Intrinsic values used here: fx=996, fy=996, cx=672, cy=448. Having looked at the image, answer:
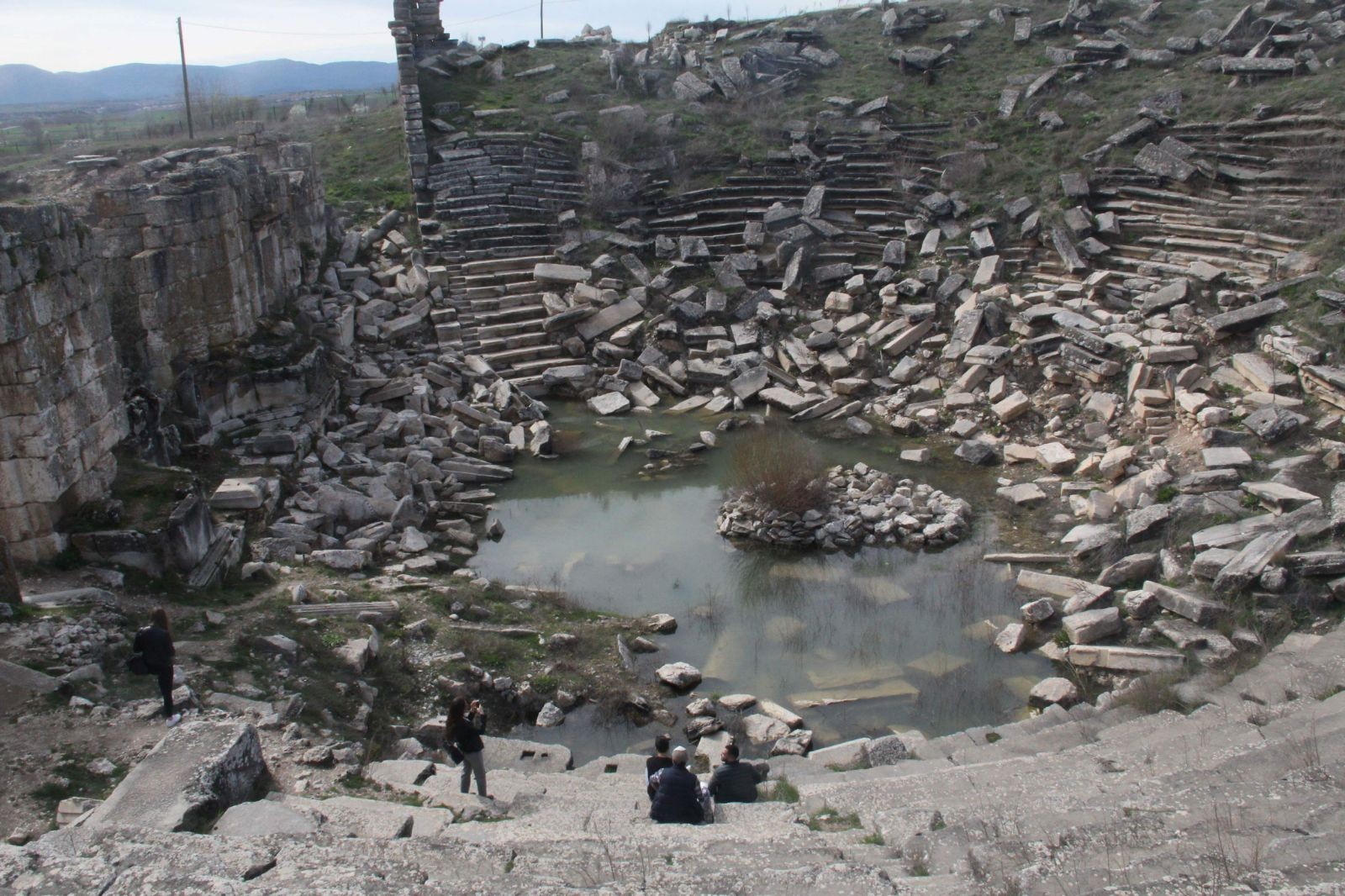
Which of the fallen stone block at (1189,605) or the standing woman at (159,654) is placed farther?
the fallen stone block at (1189,605)

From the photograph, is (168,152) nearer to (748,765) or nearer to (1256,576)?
(748,765)

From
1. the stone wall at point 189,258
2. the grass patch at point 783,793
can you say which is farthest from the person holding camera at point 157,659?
the stone wall at point 189,258

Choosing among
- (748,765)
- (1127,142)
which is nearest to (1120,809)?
(748,765)

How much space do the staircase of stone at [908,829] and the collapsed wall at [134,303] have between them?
465 cm

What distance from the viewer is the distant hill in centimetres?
12381

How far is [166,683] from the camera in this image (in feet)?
22.4

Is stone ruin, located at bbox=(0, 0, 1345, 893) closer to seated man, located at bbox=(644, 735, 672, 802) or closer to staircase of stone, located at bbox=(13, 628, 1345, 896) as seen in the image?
staircase of stone, located at bbox=(13, 628, 1345, 896)

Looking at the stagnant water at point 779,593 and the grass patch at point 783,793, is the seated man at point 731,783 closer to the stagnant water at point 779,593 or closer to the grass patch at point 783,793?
the grass patch at point 783,793

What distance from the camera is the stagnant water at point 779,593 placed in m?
8.95

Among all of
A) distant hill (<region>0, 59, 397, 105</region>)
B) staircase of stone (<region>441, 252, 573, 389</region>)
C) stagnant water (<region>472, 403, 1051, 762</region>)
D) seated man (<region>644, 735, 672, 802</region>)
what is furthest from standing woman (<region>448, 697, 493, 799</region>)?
distant hill (<region>0, 59, 397, 105</region>)

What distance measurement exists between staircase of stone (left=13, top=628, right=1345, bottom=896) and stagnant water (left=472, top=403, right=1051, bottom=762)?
1.22m

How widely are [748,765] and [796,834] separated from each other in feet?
3.53

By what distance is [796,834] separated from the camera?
5.72 m

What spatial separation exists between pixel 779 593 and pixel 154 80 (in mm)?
164329
